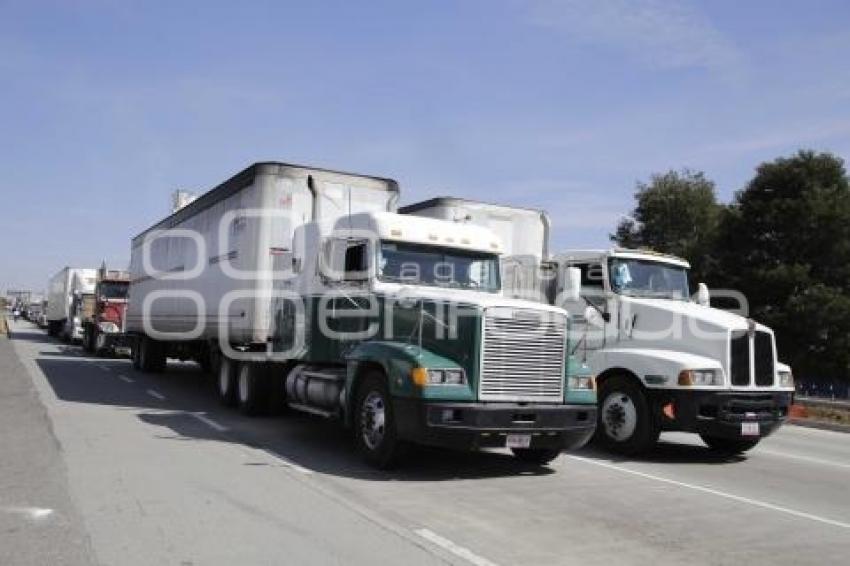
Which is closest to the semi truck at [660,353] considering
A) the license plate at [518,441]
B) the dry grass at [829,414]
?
the license plate at [518,441]

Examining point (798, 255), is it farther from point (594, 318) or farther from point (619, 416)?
point (619, 416)

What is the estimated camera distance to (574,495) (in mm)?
9164

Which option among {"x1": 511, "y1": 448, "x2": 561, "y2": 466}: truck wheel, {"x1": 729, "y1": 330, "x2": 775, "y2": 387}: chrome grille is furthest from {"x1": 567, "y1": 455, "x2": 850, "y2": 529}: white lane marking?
{"x1": 729, "y1": 330, "x2": 775, "y2": 387}: chrome grille

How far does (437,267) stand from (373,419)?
2.20 metres

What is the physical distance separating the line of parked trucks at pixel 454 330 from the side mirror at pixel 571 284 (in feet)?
0.07

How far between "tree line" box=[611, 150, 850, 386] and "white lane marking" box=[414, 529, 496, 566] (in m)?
27.9

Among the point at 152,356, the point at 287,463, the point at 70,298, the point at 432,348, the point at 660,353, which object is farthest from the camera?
the point at 70,298

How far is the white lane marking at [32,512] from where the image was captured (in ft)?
23.7

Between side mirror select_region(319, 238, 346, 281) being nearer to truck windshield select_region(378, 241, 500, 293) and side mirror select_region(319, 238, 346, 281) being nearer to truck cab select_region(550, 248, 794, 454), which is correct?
truck windshield select_region(378, 241, 500, 293)

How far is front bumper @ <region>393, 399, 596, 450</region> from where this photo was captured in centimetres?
928

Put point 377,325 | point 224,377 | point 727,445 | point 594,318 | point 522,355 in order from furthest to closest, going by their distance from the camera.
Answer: point 224,377 < point 727,445 < point 594,318 < point 377,325 < point 522,355

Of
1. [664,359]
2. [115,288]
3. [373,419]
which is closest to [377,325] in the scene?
[373,419]

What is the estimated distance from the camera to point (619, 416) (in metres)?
12.2

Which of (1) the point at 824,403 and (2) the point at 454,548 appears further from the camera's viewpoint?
(1) the point at 824,403
